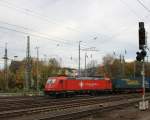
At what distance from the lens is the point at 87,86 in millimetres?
53156

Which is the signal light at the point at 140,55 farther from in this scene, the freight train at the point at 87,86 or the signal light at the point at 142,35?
the freight train at the point at 87,86

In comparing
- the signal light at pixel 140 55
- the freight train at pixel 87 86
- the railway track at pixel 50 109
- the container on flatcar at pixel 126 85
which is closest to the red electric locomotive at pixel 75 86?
the freight train at pixel 87 86

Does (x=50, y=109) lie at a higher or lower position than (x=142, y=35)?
lower

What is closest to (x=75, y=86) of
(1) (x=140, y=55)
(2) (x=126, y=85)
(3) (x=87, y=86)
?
(3) (x=87, y=86)

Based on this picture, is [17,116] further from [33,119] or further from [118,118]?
[118,118]

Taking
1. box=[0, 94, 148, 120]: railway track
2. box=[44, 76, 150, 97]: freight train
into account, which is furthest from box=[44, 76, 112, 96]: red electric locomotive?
box=[0, 94, 148, 120]: railway track

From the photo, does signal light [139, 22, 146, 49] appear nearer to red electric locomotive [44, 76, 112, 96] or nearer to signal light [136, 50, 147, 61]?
signal light [136, 50, 147, 61]

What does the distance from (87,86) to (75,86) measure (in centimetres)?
348

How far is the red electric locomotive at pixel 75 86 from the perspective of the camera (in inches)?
1863

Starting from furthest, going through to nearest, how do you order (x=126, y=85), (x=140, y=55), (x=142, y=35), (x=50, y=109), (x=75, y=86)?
(x=126, y=85) < (x=75, y=86) < (x=50, y=109) < (x=140, y=55) < (x=142, y=35)

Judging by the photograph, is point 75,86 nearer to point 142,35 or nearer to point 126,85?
point 126,85

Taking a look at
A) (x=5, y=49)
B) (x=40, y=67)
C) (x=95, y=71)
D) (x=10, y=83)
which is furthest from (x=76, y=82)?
(x=95, y=71)

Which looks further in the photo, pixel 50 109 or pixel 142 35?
pixel 50 109

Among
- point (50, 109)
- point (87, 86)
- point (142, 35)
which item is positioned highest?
point (142, 35)
